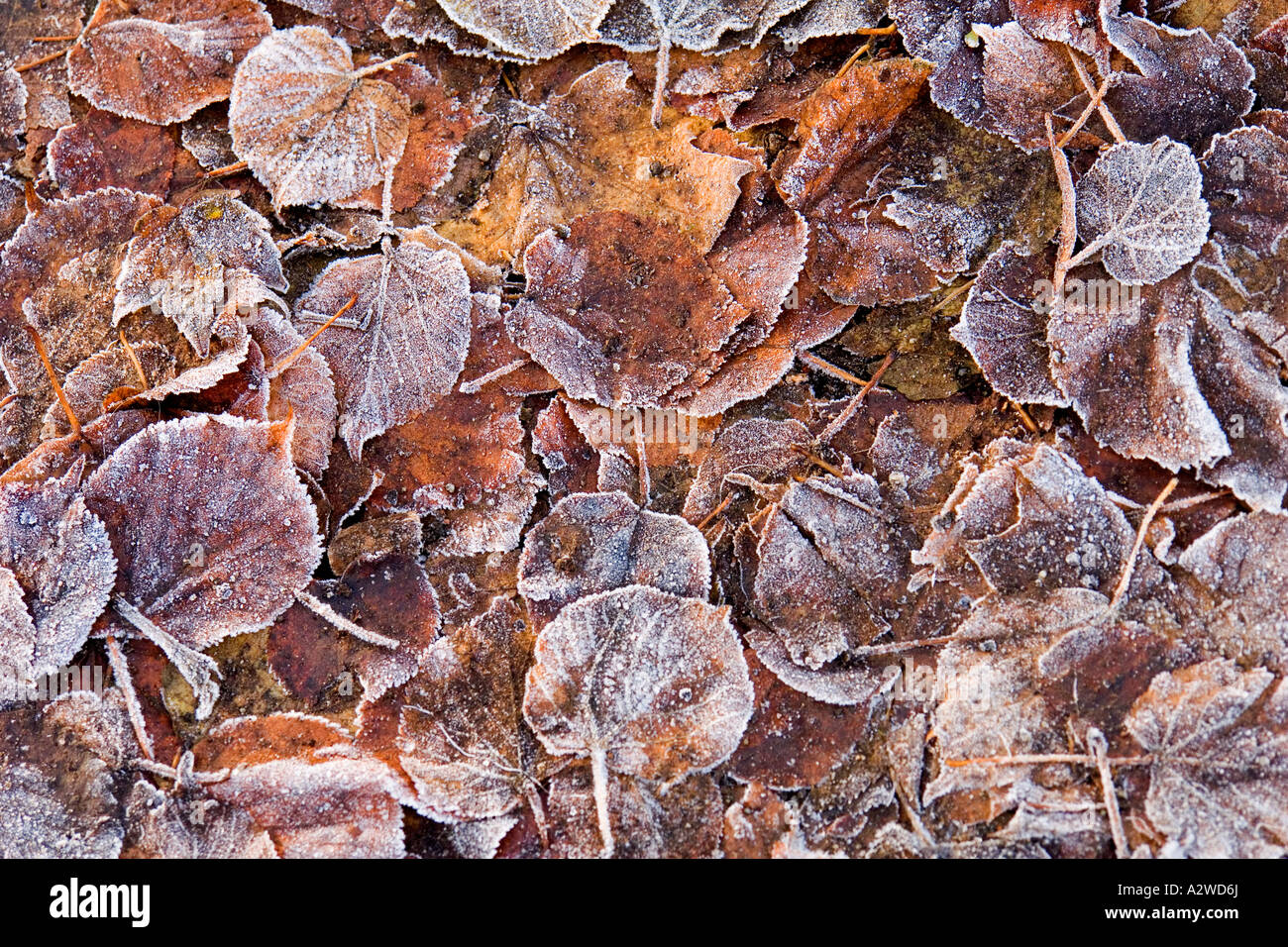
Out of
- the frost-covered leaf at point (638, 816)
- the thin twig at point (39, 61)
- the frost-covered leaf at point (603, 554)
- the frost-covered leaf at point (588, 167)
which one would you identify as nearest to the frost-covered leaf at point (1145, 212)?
the frost-covered leaf at point (588, 167)

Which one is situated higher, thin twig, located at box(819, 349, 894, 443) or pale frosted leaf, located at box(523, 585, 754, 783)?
thin twig, located at box(819, 349, 894, 443)


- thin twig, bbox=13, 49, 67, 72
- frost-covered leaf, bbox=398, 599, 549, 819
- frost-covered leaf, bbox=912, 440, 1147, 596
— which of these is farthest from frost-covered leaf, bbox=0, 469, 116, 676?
frost-covered leaf, bbox=912, 440, 1147, 596

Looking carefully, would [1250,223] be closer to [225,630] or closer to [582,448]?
[582,448]

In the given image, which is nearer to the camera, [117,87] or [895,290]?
[895,290]

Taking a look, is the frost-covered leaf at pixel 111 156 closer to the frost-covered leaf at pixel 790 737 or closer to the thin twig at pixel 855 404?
the thin twig at pixel 855 404

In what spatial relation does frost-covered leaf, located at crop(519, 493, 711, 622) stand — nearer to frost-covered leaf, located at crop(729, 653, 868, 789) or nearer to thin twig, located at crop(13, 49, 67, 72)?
frost-covered leaf, located at crop(729, 653, 868, 789)

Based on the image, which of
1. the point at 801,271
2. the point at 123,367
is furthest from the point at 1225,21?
the point at 123,367
